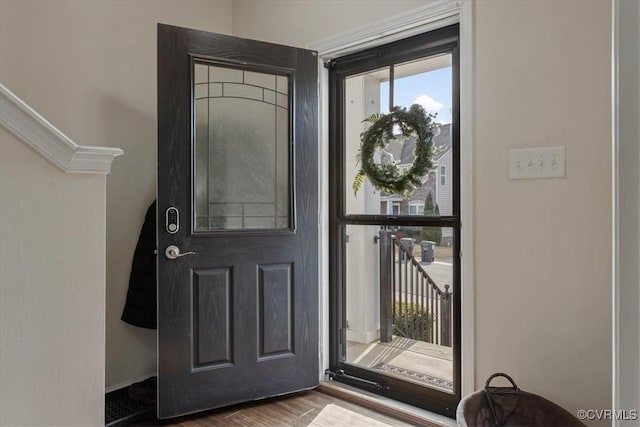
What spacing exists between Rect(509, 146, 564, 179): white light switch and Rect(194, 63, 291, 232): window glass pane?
47.3 inches

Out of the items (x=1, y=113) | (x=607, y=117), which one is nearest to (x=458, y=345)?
(x=607, y=117)

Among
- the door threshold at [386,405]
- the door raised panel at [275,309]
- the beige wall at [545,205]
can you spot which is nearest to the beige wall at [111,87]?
the door raised panel at [275,309]

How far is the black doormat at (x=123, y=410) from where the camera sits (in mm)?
2031

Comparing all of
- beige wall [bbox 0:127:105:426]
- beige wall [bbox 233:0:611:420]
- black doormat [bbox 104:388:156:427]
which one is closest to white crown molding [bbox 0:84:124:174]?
beige wall [bbox 0:127:105:426]

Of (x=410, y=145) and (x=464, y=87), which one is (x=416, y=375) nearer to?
(x=410, y=145)

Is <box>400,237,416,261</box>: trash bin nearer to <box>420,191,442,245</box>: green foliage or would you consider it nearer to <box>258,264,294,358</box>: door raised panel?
<box>420,191,442,245</box>: green foliage

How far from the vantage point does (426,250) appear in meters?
2.29

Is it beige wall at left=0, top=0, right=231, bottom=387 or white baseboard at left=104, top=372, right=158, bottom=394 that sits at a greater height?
beige wall at left=0, top=0, right=231, bottom=387

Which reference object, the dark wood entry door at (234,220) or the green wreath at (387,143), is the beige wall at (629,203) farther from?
the dark wood entry door at (234,220)

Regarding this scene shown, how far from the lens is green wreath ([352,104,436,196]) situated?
7.14 feet

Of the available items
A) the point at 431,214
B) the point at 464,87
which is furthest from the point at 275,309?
the point at 464,87

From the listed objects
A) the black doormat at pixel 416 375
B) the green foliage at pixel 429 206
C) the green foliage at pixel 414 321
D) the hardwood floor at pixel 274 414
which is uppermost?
the green foliage at pixel 429 206

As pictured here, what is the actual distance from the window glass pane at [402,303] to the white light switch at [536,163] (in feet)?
1.70

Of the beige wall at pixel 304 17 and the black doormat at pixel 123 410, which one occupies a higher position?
the beige wall at pixel 304 17
